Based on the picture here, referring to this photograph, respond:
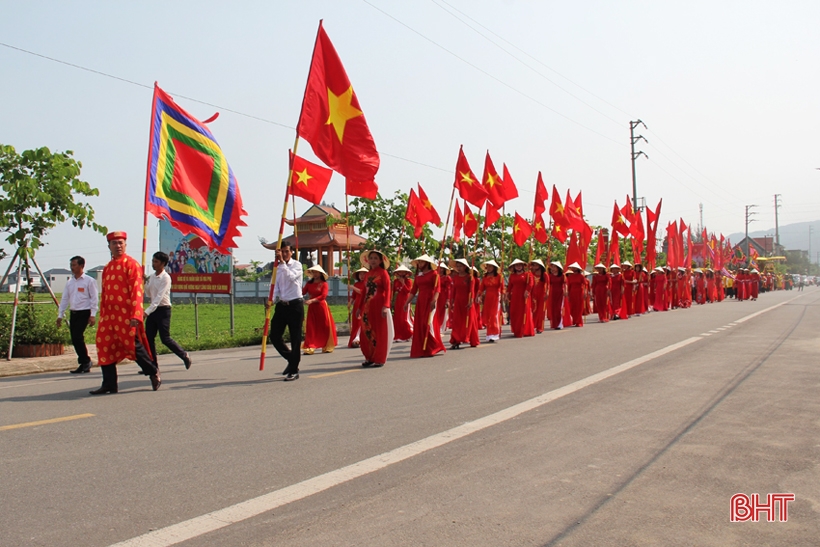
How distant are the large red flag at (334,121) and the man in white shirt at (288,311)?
1.81 m

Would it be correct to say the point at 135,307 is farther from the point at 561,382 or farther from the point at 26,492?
the point at 561,382

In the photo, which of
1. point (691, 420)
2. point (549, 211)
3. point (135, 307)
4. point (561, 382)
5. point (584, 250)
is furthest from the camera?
point (584, 250)

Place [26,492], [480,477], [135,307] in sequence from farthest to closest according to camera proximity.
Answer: [135,307] → [480,477] → [26,492]

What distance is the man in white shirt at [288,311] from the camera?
29.1ft

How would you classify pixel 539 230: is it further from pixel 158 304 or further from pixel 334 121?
pixel 158 304

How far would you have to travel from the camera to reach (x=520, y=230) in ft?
74.1

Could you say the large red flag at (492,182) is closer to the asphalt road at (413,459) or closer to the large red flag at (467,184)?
the large red flag at (467,184)

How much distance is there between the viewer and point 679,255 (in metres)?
32.7

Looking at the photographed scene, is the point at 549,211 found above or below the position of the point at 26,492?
above

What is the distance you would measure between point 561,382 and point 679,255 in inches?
1041

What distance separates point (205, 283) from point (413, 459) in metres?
12.2

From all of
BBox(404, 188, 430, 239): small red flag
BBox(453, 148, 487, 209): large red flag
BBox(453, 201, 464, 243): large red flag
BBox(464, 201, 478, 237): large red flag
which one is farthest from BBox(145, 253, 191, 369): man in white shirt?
BBox(453, 201, 464, 243): large red flag

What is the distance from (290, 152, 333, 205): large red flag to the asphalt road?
3837mm

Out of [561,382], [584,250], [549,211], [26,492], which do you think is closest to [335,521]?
[26,492]
